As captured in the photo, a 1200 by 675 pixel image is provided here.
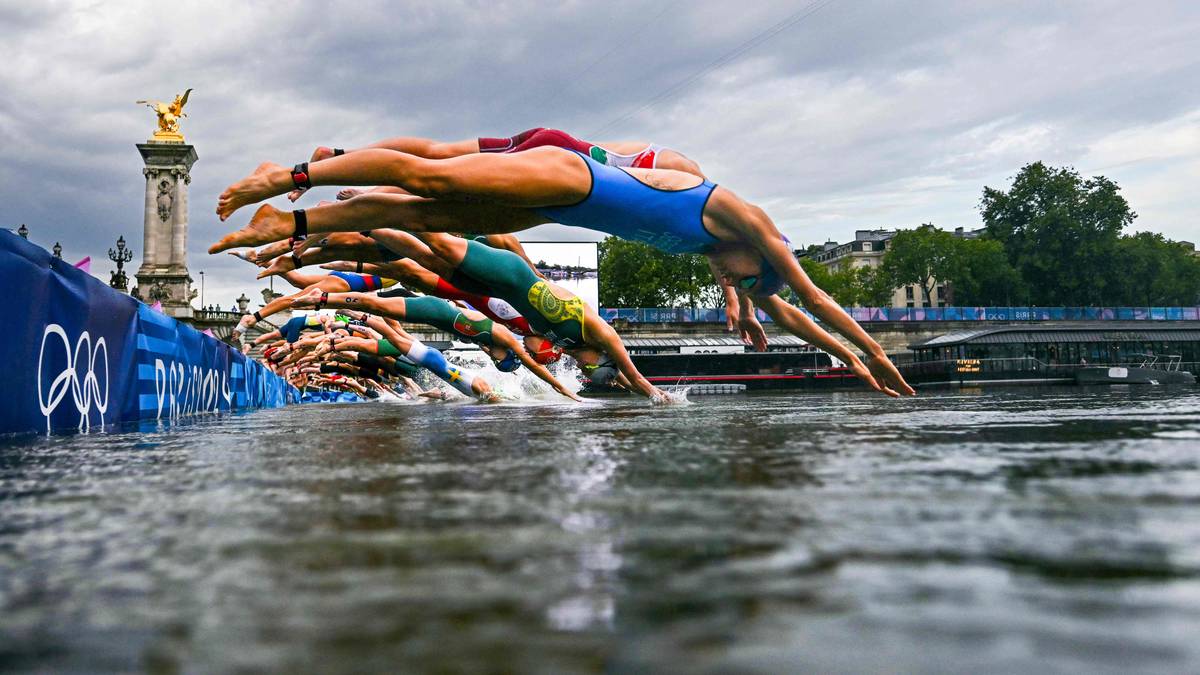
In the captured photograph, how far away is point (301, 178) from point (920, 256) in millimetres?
69648

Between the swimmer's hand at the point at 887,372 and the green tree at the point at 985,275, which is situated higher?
the green tree at the point at 985,275

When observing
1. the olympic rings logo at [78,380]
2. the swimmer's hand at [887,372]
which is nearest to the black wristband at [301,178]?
the olympic rings logo at [78,380]

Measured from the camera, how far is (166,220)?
54125mm

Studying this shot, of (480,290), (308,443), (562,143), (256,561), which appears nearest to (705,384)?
(480,290)

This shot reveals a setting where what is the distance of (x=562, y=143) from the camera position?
710 centimetres

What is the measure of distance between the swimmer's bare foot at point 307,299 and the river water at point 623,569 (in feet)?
35.6

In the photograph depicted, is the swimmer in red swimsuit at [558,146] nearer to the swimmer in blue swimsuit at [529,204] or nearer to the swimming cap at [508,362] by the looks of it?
the swimmer in blue swimsuit at [529,204]

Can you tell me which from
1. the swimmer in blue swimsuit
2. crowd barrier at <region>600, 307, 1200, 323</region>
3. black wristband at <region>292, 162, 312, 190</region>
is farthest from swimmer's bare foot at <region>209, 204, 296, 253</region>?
crowd barrier at <region>600, 307, 1200, 323</region>

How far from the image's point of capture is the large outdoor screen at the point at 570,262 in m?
46.0

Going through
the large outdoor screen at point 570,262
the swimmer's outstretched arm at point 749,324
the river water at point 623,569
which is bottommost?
the river water at point 623,569

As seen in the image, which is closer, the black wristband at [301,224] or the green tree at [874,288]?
the black wristband at [301,224]

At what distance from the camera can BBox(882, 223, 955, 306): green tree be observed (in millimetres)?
68562

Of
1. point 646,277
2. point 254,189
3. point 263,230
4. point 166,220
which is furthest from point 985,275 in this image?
point 254,189

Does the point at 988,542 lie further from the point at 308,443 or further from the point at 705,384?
the point at 705,384
